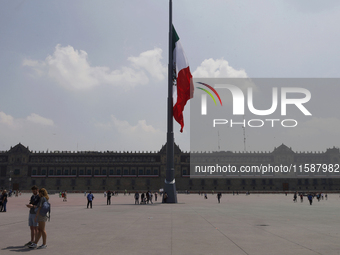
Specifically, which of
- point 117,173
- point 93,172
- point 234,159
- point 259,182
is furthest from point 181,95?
point 259,182

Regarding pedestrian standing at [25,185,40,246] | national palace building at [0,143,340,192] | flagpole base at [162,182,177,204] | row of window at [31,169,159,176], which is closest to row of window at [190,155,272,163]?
national palace building at [0,143,340,192]

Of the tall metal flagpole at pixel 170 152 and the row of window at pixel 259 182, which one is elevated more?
the tall metal flagpole at pixel 170 152

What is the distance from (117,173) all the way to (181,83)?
77.8 metres

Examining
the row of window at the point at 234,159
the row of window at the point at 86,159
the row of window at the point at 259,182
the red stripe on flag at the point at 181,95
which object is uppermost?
the red stripe on flag at the point at 181,95

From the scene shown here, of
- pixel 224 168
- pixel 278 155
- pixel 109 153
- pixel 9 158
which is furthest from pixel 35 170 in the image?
pixel 278 155

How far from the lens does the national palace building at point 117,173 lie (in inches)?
4119

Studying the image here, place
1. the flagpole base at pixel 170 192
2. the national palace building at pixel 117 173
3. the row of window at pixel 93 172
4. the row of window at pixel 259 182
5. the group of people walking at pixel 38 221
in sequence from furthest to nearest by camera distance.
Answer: the row of window at pixel 259 182, the row of window at pixel 93 172, the national palace building at pixel 117 173, the flagpole base at pixel 170 192, the group of people walking at pixel 38 221

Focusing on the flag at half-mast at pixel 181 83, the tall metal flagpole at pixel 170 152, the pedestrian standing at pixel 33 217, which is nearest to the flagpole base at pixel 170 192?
the tall metal flagpole at pixel 170 152

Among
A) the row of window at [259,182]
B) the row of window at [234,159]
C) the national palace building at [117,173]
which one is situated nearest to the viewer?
the national palace building at [117,173]

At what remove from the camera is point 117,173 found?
10600cm

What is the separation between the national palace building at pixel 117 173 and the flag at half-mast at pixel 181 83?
7367 cm

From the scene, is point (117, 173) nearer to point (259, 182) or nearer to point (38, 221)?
point (259, 182)

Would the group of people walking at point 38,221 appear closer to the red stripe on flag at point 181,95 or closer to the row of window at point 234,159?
the red stripe on flag at point 181,95

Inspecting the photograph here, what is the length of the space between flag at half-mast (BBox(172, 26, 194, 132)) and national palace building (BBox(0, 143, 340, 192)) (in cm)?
7367
